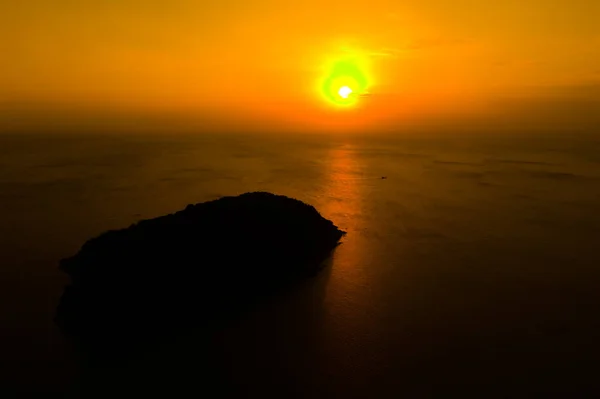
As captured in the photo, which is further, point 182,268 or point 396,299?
point 396,299

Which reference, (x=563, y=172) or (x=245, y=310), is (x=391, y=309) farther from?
(x=563, y=172)

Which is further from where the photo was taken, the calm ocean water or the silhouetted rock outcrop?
the silhouetted rock outcrop

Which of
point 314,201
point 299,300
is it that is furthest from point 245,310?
point 314,201

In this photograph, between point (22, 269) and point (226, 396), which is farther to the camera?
point (22, 269)

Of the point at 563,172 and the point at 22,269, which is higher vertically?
the point at 563,172

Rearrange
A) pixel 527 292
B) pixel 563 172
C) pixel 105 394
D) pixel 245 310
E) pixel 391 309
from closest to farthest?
1. pixel 105 394
2. pixel 245 310
3. pixel 391 309
4. pixel 527 292
5. pixel 563 172

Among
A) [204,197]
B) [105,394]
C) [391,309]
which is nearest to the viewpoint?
[105,394]

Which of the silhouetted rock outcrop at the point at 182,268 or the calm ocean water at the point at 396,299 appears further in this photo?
the silhouetted rock outcrop at the point at 182,268

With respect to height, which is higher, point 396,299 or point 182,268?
point 182,268
